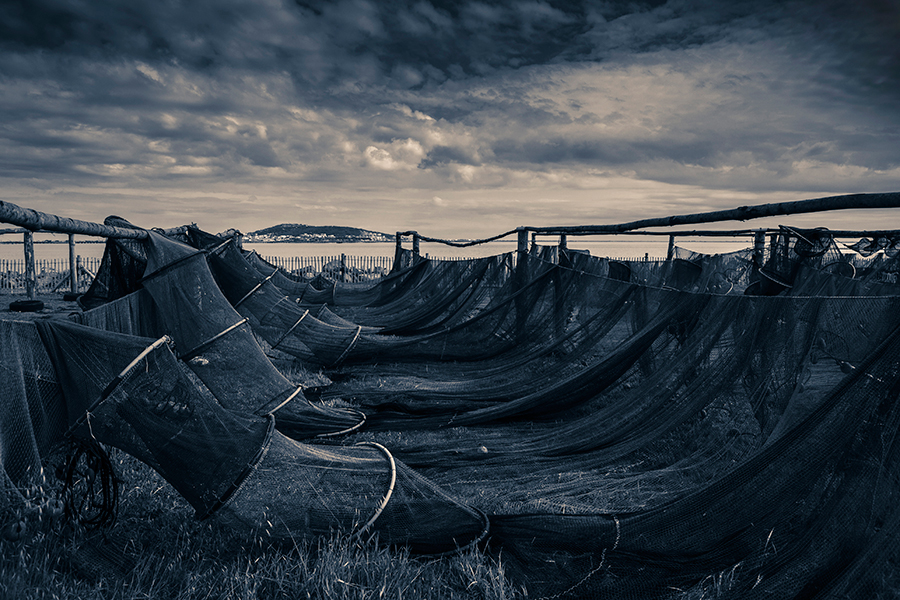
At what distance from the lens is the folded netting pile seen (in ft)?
7.98

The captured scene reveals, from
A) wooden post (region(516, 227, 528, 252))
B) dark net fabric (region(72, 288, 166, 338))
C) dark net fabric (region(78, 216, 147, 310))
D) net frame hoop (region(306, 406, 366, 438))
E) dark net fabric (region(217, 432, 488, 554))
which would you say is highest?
wooden post (region(516, 227, 528, 252))

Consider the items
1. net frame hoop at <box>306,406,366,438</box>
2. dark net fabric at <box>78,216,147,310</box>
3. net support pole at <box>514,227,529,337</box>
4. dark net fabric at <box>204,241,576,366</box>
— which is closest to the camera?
net frame hoop at <box>306,406,366,438</box>

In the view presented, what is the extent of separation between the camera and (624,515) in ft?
7.83

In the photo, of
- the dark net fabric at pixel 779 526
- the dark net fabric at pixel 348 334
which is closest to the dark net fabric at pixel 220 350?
the dark net fabric at pixel 348 334

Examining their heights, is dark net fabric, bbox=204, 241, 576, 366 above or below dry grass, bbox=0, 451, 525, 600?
above

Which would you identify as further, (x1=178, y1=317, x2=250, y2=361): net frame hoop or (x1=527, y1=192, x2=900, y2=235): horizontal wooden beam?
(x1=178, y1=317, x2=250, y2=361): net frame hoop

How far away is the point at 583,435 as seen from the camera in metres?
3.77

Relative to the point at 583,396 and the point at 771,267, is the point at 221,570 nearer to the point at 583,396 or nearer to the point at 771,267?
the point at 583,396

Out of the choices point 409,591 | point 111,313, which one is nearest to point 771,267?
point 409,591

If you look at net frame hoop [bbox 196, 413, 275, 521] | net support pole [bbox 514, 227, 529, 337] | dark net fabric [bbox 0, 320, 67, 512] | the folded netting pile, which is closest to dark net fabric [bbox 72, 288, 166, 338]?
dark net fabric [bbox 0, 320, 67, 512]

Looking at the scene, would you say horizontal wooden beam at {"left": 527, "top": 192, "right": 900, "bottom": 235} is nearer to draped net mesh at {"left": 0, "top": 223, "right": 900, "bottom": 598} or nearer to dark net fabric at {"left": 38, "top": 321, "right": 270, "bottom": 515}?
draped net mesh at {"left": 0, "top": 223, "right": 900, "bottom": 598}

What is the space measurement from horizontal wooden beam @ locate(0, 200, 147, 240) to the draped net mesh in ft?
0.99

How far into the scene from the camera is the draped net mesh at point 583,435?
2.06 meters

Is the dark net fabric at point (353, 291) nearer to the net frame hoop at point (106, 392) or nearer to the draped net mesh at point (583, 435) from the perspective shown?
the draped net mesh at point (583, 435)
